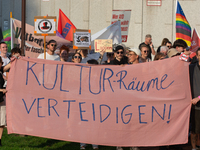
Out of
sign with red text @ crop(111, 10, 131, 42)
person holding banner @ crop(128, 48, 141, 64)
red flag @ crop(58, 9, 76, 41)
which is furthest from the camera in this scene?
sign with red text @ crop(111, 10, 131, 42)

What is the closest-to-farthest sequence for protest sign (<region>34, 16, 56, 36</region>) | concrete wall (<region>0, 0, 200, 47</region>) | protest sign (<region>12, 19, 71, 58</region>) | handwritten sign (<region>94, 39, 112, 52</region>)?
protest sign (<region>34, 16, 56, 36</region>) → handwritten sign (<region>94, 39, 112, 52</region>) → protest sign (<region>12, 19, 71, 58</region>) → concrete wall (<region>0, 0, 200, 47</region>)

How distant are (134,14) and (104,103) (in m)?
8.30

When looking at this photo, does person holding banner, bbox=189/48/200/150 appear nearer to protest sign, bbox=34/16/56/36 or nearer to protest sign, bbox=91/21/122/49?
protest sign, bbox=34/16/56/36

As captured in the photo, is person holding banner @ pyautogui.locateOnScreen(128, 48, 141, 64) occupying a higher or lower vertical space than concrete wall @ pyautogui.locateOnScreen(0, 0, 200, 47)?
lower

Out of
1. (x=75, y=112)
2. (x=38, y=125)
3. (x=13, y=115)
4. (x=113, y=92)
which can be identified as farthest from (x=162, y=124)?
(x=13, y=115)

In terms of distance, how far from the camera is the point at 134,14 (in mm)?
12805

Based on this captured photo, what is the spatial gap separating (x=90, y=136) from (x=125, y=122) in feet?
1.88

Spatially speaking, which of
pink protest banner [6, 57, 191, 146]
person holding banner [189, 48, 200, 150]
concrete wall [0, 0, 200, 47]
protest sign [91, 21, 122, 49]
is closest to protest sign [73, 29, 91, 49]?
protest sign [91, 21, 122, 49]

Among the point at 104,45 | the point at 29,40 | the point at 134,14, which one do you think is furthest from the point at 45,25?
the point at 134,14

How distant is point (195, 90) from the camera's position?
5.17 meters

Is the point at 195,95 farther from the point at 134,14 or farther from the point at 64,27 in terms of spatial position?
the point at 134,14

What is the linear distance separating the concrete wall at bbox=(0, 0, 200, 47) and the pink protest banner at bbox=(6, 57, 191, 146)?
7.80 meters

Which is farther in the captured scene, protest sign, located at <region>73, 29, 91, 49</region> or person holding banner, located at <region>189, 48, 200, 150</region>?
protest sign, located at <region>73, 29, 91, 49</region>

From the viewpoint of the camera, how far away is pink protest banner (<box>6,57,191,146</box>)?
5031mm
